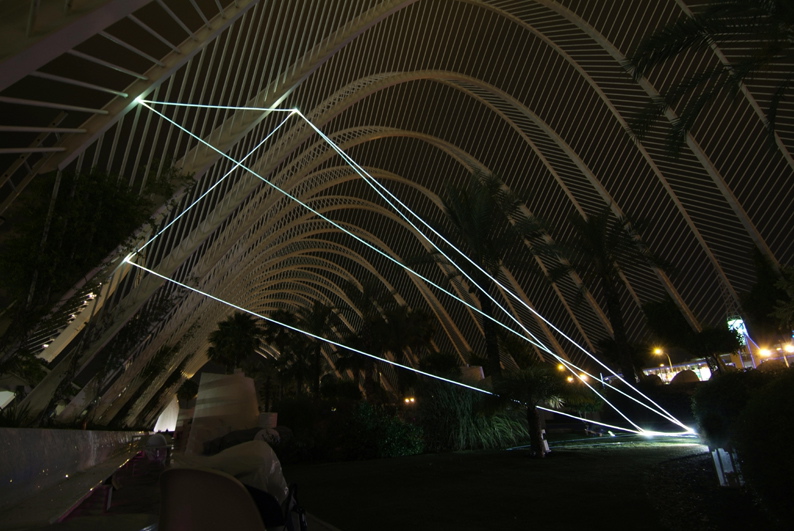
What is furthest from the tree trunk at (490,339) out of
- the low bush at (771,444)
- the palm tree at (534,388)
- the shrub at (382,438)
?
the low bush at (771,444)

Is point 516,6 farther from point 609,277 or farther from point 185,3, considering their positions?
point 185,3

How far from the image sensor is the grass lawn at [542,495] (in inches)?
189

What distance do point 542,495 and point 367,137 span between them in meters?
23.4

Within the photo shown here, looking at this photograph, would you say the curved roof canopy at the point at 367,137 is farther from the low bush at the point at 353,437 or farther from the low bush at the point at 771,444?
the low bush at the point at 771,444

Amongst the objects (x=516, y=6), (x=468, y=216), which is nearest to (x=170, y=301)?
(x=468, y=216)

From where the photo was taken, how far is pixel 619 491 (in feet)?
20.0

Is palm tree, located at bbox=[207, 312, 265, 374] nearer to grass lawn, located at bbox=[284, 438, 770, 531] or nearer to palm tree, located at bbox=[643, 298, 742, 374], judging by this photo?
palm tree, located at bbox=[643, 298, 742, 374]

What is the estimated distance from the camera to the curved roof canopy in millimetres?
8031

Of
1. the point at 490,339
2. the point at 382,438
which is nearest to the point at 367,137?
the point at 490,339

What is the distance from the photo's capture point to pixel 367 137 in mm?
27344

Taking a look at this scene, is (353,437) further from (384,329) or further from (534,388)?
(384,329)

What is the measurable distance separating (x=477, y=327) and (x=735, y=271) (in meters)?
20.3

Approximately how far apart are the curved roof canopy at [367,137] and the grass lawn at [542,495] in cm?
563

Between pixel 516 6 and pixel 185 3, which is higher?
pixel 516 6
